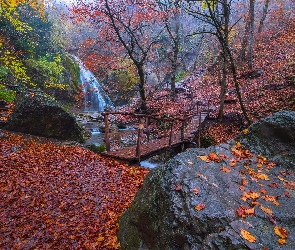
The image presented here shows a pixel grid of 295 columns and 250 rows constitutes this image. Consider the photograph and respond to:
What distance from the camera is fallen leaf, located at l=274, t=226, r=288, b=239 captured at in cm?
303

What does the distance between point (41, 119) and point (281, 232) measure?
9967mm

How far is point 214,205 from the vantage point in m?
3.28

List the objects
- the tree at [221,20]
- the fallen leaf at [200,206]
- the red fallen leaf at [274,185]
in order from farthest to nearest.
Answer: the tree at [221,20], the red fallen leaf at [274,185], the fallen leaf at [200,206]

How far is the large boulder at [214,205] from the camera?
301cm

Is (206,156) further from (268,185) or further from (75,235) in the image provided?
(75,235)

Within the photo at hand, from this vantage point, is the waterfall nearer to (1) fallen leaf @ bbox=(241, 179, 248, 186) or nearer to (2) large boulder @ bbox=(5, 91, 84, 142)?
(2) large boulder @ bbox=(5, 91, 84, 142)

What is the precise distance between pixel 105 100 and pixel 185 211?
67.2 feet

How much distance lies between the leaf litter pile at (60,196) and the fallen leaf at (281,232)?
2.59 metres

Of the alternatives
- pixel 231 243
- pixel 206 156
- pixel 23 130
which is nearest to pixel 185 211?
pixel 231 243

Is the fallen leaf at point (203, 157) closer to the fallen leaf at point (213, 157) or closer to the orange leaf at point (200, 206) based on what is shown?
the fallen leaf at point (213, 157)

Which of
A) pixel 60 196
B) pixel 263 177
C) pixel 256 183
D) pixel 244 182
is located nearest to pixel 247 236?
pixel 244 182

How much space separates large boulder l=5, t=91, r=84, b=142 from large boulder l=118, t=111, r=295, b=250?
7.30 metres

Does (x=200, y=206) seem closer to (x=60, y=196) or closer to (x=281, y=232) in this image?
(x=281, y=232)

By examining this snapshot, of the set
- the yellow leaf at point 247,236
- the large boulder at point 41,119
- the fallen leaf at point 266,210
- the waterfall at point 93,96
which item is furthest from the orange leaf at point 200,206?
the waterfall at point 93,96
